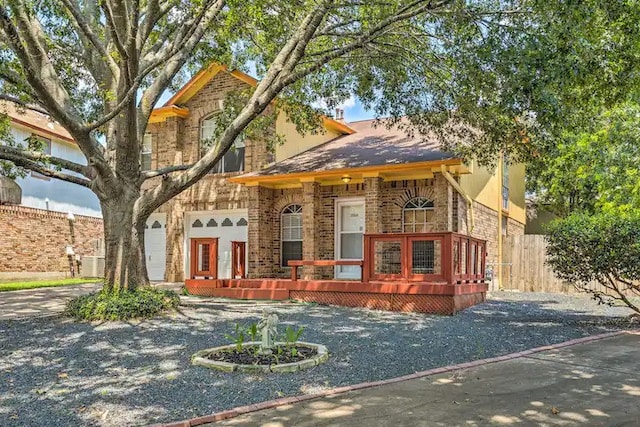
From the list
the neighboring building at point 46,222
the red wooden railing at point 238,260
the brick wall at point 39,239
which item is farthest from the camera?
the neighboring building at point 46,222

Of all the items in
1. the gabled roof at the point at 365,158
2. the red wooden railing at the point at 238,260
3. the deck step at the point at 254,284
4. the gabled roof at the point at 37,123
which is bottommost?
the deck step at the point at 254,284

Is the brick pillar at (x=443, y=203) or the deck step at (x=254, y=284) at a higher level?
the brick pillar at (x=443, y=203)

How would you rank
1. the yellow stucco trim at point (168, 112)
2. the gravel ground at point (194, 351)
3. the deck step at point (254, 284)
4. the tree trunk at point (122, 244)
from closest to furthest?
the gravel ground at point (194, 351), the tree trunk at point (122, 244), the deck step at point (254, 284), the yellow stucco trim at point (168, 112)

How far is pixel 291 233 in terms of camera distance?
1639 cm

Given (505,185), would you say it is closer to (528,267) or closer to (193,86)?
(528,267)

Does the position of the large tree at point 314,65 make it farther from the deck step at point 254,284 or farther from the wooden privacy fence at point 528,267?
the wooden privacy fence at point 528,267

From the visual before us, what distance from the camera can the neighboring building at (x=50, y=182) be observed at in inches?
824

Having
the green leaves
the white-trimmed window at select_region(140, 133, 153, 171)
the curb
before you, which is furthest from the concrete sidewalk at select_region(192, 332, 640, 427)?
the white-trimmed window at select_region(140, 133, 153, 171)

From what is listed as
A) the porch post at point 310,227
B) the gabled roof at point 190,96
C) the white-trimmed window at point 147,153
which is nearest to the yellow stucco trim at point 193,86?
the gabled roof at point 190,96

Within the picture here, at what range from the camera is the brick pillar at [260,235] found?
1591 centimetres

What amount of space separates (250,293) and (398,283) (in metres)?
4.12

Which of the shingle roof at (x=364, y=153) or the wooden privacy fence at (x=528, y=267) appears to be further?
the wooden privacy fence at (x=528, y=267)

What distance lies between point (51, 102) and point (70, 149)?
16864mm

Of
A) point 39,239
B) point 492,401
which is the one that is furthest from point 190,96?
point 492,401
